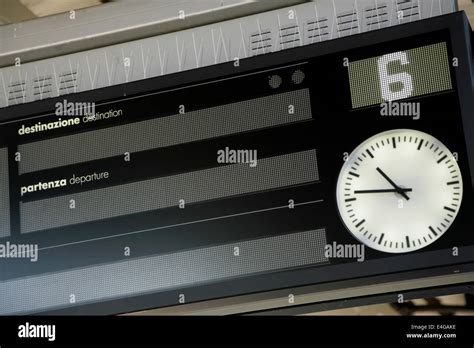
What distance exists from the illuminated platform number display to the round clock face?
0.47 ft

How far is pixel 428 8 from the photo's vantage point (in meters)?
3.83

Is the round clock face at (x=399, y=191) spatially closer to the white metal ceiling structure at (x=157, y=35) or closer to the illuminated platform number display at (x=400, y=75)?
the illuminated platform number display at (x=400, y=75)

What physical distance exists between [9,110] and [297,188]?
1.26m

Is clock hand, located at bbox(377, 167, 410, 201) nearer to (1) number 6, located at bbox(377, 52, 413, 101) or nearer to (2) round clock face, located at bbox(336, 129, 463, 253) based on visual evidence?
(2) round clock face, located at bbox(336, 129, 463, 253)

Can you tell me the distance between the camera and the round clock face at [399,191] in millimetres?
3457

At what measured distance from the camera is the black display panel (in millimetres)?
3516

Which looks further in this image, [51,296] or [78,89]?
[78,89]

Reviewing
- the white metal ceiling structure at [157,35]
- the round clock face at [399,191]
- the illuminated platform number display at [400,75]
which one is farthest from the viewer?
the white metal ceiling structure at [157,35]

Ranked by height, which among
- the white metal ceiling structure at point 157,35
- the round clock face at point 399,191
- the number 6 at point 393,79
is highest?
the white metal ceiling structure at point 157,35

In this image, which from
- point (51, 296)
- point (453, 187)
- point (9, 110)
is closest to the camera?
point (453, 187)

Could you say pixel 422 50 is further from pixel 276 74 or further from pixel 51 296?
pixel 51 296

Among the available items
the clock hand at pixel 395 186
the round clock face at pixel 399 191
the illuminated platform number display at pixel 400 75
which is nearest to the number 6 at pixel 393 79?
the illuminated platform number display at pixel 400 75
